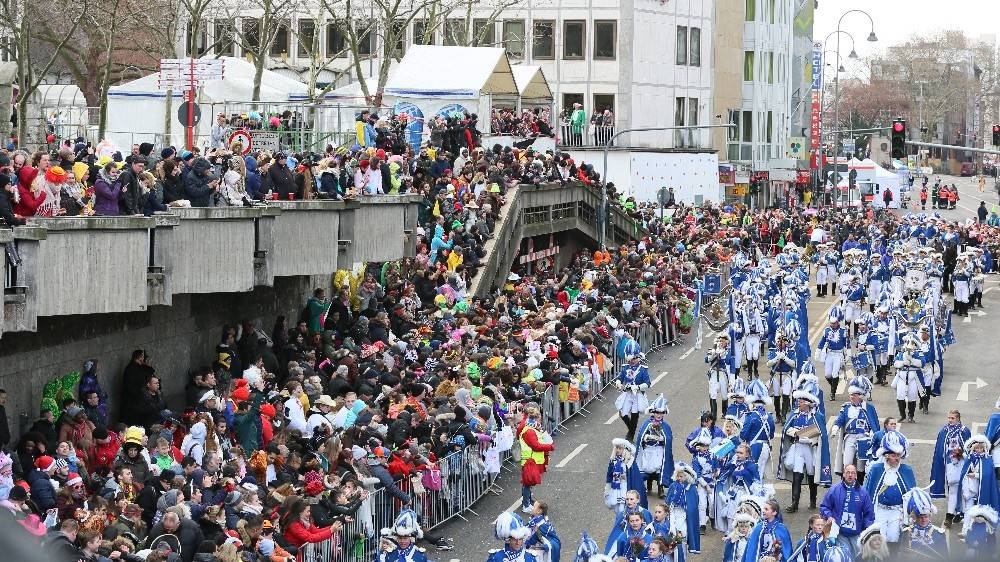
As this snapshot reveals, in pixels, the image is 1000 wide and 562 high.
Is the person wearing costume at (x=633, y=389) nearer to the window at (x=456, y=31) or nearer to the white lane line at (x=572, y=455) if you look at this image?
the white lane line at (x=572, y=455)

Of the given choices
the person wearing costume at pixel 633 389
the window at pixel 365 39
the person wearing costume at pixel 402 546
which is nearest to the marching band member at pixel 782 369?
the person wearing costume at pixel 633 389

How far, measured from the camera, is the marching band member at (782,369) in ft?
89.7

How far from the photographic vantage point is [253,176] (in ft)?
68.2

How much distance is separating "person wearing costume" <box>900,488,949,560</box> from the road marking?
43.4 ft

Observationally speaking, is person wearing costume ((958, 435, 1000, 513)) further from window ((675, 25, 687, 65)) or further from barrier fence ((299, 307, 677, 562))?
window ((675, 25, 687, 65))

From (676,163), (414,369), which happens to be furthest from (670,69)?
(414,369)

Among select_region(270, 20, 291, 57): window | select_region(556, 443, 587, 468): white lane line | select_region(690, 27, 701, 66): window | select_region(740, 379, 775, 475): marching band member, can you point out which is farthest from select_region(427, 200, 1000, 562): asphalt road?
select_region(270, 20, 291, 57): window

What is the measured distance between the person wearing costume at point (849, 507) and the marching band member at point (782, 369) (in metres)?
8.88

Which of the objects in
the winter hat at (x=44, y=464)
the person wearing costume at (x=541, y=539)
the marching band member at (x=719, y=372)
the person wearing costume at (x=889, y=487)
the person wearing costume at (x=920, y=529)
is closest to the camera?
the winter hat at (x=44, y=464)

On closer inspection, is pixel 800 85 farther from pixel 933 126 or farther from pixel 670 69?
pixel 933 126

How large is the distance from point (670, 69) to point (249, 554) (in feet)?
189

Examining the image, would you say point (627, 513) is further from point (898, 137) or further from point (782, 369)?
point (898, 137)

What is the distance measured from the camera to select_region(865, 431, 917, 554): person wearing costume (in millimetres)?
18391

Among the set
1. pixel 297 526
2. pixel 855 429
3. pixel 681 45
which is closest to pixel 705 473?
pixel 855 429
